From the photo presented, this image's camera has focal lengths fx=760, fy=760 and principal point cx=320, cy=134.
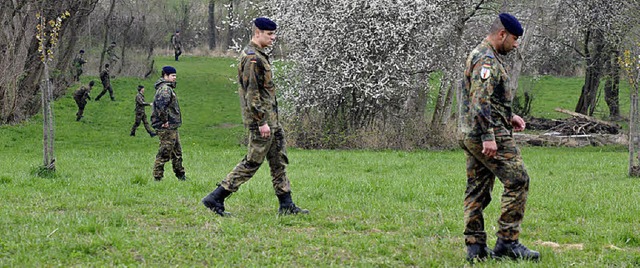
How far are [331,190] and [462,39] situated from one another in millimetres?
15064

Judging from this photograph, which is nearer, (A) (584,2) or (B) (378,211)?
(B) (378,211)

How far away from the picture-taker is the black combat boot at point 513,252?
6234mm

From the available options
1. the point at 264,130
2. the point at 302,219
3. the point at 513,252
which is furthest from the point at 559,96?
the point at 513,252

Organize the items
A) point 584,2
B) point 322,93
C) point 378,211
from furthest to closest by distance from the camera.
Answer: point 584,2, point 322,93, point 378,211

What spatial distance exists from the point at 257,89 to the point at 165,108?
4343 mm

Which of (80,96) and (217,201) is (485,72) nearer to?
(217,201)

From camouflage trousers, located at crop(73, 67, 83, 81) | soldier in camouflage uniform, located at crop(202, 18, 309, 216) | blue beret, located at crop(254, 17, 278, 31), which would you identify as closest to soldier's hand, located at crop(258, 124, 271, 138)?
soldier in camouflage uniform, located at crop(202, 18, 309, 216)

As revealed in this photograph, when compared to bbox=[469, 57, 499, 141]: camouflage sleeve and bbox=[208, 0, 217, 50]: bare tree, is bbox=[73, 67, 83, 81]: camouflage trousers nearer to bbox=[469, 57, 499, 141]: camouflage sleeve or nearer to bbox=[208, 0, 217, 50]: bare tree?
bbox=[208, 0, 217, 50]: bare tree

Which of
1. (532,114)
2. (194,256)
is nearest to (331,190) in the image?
(194,256)

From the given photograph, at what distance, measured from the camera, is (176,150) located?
1205 cm

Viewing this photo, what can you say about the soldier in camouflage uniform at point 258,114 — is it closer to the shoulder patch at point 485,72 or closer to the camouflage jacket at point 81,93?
the shoulder patch at point 485,72

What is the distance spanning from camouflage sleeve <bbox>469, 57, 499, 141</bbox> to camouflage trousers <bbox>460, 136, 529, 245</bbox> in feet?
0.54

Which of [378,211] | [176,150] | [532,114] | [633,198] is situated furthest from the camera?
[532,114]

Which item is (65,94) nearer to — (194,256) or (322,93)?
(322,93)
